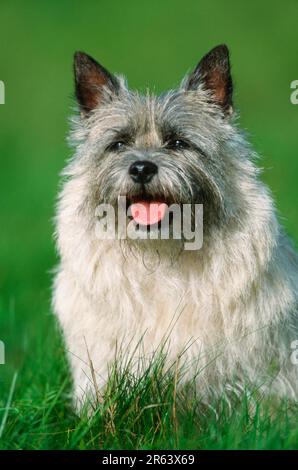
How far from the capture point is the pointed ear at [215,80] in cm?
542

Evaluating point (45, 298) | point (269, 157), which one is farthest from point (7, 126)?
point (45, 298)

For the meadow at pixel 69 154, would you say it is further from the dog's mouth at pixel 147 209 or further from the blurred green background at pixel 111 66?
the dog's mouth at pixel 147 209

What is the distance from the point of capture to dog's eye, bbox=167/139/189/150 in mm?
5211

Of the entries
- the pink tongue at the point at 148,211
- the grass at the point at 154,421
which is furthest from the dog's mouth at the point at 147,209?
the grass at the point at 154,421

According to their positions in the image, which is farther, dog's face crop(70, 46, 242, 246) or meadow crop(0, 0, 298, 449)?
dog's face crop(70, 46, 242, 246)

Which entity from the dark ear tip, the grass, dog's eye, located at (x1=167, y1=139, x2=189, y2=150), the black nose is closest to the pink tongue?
the black nose

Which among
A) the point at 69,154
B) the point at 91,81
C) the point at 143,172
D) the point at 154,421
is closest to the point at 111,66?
the point at 69,154

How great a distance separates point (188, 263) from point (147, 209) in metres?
0.41

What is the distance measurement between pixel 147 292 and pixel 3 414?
1.03 metres

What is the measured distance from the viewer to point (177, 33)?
68.8 feet

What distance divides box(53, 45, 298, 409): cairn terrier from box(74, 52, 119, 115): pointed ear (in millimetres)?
45

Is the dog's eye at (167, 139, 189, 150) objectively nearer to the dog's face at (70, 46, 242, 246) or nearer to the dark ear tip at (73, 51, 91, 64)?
the dog's face at (70, 46, 242, 246)

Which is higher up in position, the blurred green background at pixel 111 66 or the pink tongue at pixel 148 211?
the blurred green background at pixel 111 66

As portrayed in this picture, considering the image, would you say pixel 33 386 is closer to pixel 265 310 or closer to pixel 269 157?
pixel 265 310
